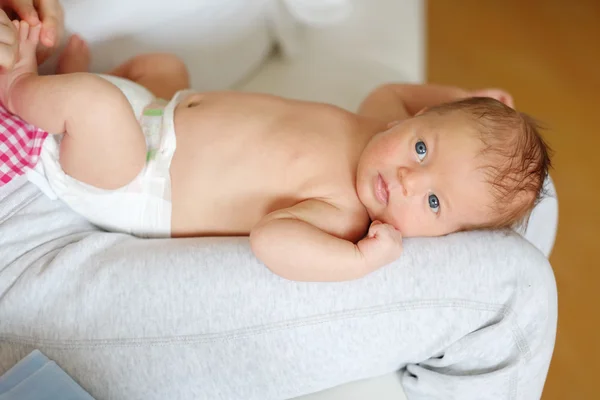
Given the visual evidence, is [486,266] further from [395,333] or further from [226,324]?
[226,324]

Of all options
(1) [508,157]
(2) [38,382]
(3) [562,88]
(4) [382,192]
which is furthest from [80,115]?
(3) [562,88]

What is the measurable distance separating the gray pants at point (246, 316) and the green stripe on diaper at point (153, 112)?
0.22 metres

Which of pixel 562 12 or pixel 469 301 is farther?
pixel 562 12

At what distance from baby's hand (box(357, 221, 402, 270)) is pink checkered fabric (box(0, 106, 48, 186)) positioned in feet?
1.66

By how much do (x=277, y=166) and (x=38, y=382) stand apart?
1.56 feet

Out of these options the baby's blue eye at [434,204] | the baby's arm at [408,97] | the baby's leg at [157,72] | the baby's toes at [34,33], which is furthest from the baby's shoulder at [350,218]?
the baby's toes at [34,33]

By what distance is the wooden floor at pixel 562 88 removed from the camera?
1.66m

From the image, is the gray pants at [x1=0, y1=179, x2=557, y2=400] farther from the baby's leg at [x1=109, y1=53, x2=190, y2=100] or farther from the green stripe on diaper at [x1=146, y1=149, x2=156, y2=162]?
the baby's leg at [x1=109, y1=53, x2=190, y2=100]

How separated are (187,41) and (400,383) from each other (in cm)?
78

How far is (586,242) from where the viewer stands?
6.07 feet

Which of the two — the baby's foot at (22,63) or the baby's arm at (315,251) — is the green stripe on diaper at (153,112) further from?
the baby's arm at (315,251)

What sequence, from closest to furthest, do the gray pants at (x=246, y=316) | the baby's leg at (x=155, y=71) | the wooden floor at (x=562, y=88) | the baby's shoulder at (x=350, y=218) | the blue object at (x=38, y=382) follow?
the blue object at (x=38, y=382) < the gray pants at (x=246, y=316) < the baby's shoulder at (x=350, y=218) < the baby's leg at (x=155, y=71) < the wooden floor at (x=562, y=88)

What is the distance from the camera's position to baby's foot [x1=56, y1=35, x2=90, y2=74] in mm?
1008

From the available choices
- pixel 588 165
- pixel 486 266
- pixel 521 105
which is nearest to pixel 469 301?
pixel 486 266
